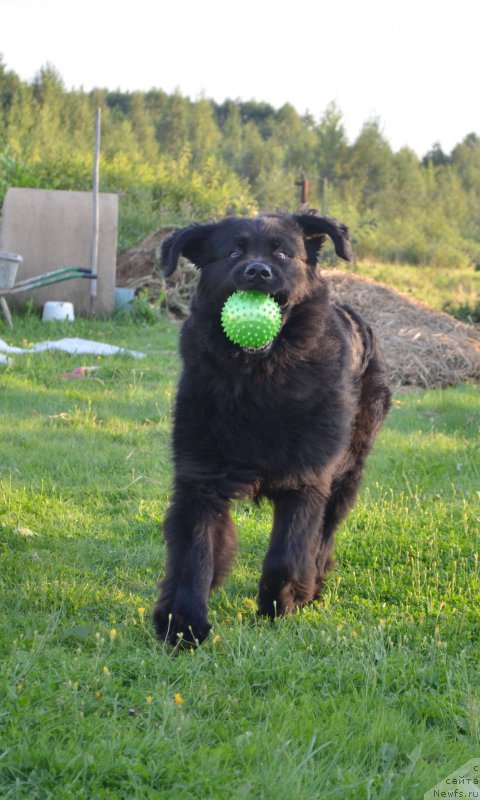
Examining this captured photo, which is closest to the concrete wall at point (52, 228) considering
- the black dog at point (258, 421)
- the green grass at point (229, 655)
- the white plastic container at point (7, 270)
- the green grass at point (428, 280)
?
the white plastic container at point (7, 270)

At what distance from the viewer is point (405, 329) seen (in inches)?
495

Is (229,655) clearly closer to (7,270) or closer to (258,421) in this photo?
(258,421)

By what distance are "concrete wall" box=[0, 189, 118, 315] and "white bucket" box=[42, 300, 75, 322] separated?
1.52 m

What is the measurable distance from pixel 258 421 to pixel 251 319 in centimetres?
51

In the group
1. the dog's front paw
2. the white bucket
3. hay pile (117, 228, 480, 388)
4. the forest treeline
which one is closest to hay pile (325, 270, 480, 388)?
hay pile (117, 228, 480, 388)

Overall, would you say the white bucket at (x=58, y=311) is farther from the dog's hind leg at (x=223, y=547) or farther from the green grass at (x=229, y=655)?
the dog's hind leg at (x=223, y=547)

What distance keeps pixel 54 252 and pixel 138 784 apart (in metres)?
13.7

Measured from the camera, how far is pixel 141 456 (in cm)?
685

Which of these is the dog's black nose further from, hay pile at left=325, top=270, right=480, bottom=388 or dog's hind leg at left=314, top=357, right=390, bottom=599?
hay pile at left=325, top=270, right=480, bottom=388

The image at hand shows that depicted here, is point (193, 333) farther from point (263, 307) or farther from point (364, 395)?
point (364, 395)

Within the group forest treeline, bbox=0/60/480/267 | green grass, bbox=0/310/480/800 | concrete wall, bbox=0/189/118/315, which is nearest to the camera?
green grass, bbox=0/310/480/800

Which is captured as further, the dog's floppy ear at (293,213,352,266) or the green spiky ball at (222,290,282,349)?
the dog's floppy ear at (293,213,352,266)

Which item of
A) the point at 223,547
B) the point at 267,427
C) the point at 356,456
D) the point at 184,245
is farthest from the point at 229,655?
the point at 184,245

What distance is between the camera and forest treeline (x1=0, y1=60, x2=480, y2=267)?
826 inches
